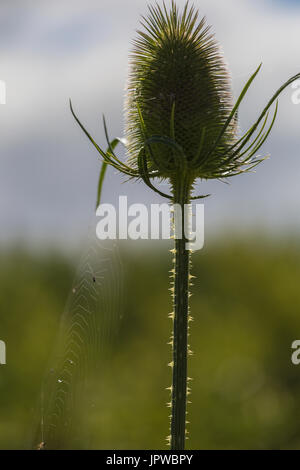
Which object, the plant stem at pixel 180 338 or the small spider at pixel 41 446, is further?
the small spider at pixel 41 446

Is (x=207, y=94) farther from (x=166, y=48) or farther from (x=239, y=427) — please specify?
(x=239, y=427)

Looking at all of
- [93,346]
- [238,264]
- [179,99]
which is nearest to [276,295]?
[238,264]

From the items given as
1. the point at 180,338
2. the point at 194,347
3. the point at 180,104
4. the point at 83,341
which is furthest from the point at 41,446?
the point at 194,347

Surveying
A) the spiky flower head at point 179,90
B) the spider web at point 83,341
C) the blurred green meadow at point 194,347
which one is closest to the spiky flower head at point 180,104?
the spiky flower head at point 179,90

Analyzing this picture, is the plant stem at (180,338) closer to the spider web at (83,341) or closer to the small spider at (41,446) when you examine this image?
the spider web at (83,341)

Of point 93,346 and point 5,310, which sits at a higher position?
point 5,310

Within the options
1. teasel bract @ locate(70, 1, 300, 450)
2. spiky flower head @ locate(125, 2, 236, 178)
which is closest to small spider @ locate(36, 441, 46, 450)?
teasel bract @ locate(70, 1, 300, 450)

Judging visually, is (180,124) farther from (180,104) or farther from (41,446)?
(41,446)
